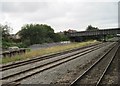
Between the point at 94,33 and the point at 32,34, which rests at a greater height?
the point at 32,34

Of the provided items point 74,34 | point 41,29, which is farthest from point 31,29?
point 74,34

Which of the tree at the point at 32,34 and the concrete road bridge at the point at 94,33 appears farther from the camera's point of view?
the concrete road bridge at the point at 94,33

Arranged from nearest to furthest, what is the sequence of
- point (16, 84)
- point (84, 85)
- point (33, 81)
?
point (84, 85) → point (16, 84) → point (33, 81)

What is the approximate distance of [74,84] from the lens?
41.7ft

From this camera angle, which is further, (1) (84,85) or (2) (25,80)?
(2) (25,80)

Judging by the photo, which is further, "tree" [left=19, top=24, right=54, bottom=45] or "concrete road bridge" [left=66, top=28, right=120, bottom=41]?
"concrete road bridge" [left=66, top=28, right=120, bottom=41]

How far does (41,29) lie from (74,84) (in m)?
98.0

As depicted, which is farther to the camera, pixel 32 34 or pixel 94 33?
pixel 94 33

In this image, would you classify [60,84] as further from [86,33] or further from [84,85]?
[86,33]

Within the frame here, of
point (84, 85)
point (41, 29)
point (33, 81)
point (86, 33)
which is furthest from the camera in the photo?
point (86, 33)

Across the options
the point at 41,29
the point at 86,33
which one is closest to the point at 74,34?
the point at 86,33

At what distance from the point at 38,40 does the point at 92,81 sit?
3534 inches

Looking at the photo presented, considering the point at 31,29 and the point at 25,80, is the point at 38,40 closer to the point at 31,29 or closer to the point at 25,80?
the point at 31,29

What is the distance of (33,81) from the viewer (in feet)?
47.2
